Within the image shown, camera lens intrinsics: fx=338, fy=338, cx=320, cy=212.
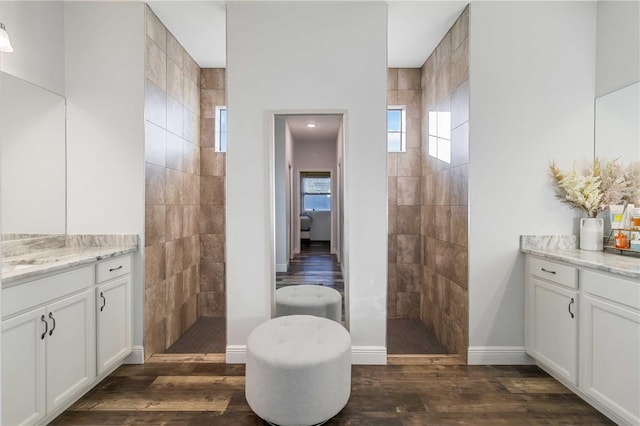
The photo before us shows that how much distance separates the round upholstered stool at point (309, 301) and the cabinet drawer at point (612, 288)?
1.60 meters

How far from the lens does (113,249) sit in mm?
2461

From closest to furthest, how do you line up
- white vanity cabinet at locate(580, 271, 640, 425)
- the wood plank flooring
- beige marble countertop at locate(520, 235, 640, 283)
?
white vanity cabinet at locate(580, 271, 640, 425) → beige marble countertop at locate(520, 235, 640, 283) → the wood plank flooring

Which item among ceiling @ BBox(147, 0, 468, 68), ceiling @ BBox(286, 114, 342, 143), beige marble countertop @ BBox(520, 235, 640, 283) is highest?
ceiling @ BBox(147, 0, 468, 68)

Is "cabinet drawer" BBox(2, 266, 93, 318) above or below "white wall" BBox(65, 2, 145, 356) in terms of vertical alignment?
below

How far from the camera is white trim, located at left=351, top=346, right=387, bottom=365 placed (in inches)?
103

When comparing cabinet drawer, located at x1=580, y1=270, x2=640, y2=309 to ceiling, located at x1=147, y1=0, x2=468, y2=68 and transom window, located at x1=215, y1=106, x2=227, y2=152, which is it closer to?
ceiling, located at x1=147, y1=0, x2=468, y2=68

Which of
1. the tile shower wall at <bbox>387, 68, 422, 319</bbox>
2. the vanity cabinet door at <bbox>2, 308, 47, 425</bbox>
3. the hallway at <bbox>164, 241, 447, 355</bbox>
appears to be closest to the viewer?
the vanity cabinet door at <bbox>2, 308, 47, 425</bbox>

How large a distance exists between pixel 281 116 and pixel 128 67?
1.25 metres

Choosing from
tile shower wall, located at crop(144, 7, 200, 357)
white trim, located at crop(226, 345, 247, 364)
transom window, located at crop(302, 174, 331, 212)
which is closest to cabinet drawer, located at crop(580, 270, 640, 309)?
transom window, located at crop(302, 174, 331, 212)

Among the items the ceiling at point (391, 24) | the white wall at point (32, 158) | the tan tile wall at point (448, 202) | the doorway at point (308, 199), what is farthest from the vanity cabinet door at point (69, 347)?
the tan tile wall at point (448, 202)

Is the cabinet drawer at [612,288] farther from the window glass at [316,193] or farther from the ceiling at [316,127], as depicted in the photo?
the ceiling at [316,127]

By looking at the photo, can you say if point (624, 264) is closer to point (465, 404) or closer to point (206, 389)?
point (465, 404)

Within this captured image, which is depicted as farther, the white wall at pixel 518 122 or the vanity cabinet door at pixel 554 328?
the white wall at pixel 518 122

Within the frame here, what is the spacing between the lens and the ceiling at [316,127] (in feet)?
8.64
